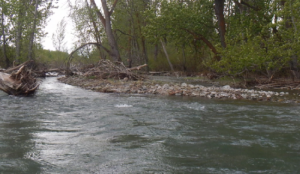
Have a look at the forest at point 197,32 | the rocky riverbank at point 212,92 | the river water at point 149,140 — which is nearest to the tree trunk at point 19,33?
the forest at point 197,32

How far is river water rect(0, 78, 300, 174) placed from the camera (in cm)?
381

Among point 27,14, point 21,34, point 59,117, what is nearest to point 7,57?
point 21,34

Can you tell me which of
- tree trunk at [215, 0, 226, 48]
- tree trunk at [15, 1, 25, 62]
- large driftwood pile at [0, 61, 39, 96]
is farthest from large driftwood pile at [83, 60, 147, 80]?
tree trunk at [15, 1, 25, 62]

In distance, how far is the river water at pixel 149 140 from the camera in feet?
A: 12.5

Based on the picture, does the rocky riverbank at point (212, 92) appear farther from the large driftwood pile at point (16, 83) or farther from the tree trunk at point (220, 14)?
the tree trunk at point (220, 14)

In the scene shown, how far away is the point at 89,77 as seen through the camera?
1953cm

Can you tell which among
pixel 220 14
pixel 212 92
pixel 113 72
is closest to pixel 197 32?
pixel 220 14

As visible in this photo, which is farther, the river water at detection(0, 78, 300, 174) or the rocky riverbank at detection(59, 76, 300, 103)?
the rocky riverbank at detection(59, 76, 300, 103)

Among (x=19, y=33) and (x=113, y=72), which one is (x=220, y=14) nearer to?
(x=113, y=72)

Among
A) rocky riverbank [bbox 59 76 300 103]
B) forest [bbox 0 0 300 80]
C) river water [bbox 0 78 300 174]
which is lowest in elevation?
river water [bbox 0 78 300 174]

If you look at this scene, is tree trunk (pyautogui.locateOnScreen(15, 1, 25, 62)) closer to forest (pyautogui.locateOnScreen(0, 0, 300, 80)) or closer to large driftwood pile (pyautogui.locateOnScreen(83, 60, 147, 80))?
forest (pyautogui.locateOnScreen(0, 0, 300, 80))

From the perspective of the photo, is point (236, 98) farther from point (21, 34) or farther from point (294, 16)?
point (21, 34)

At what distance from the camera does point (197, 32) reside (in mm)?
21281

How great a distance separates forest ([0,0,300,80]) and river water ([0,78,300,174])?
7.50 m
